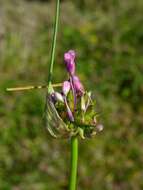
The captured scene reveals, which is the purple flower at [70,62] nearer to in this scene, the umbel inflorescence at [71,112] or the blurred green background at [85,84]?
the umbel inflorescence at [71,112]

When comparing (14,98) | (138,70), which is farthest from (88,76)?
(14,98)

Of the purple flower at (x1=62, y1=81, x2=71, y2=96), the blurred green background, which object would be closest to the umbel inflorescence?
the purple flower at (x1=62, y1=81, x2=71, y2=96)

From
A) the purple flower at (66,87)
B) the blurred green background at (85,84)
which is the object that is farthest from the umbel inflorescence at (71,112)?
the blurred green background at (85,84)

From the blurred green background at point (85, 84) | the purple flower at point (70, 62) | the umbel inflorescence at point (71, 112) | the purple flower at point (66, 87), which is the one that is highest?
the purple flower at point (70, 62)

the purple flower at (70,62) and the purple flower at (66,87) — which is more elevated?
the purple flower at (70,62)

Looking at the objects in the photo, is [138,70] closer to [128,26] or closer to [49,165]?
[128,26]

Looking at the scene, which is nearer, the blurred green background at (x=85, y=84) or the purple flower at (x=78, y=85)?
the purple flower at (x=78, y=85)

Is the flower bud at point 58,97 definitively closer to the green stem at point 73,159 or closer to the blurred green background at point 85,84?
the green stem at point 73,159
